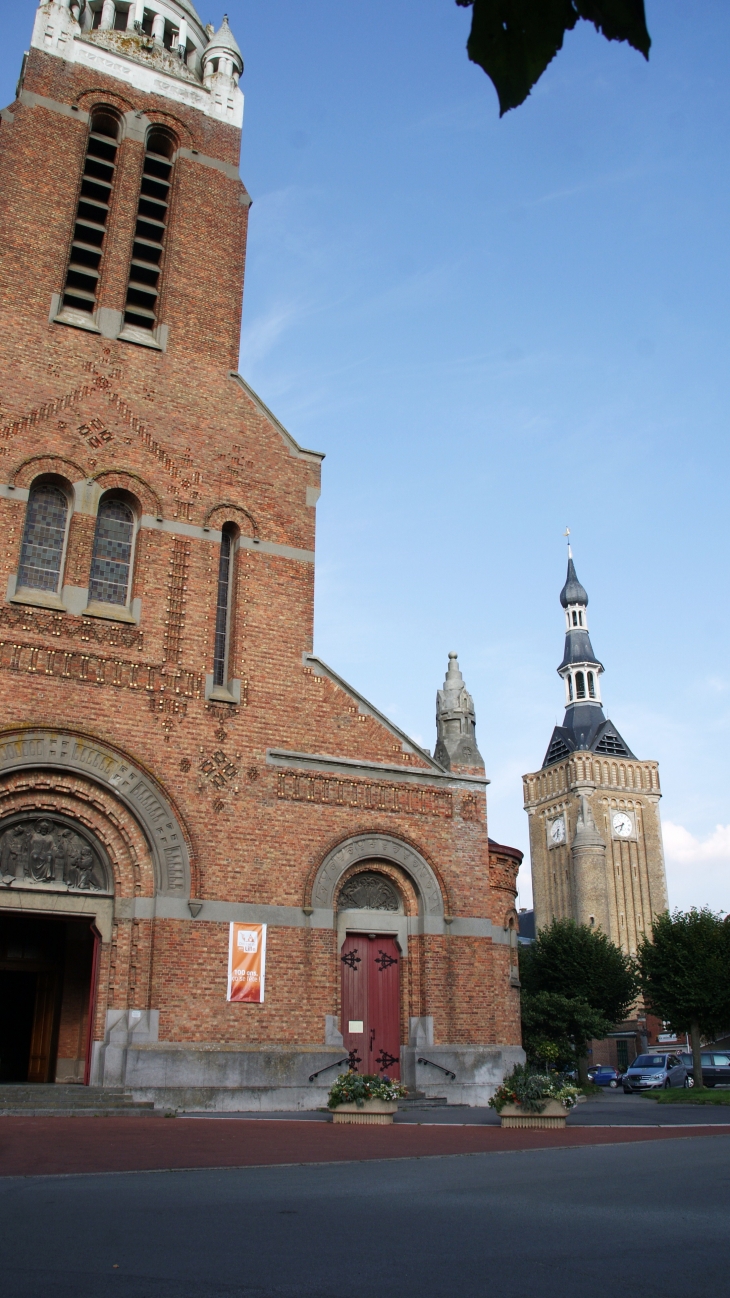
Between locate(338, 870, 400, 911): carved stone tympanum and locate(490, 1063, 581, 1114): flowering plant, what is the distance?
515cm

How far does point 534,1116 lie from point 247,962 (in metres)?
5.30

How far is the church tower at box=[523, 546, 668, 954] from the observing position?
92.4 metres

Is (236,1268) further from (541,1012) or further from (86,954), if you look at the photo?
(541,1012)

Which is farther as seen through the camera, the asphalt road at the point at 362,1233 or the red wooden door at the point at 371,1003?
the red wooden door at the point at 371,1003

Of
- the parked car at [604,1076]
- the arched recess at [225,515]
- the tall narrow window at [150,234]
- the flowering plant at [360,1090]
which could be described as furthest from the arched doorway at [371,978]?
the parked car at [604,1076]

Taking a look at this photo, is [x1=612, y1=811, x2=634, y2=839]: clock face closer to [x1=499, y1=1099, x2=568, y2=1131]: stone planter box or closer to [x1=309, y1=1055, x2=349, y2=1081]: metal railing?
[x1=309, y1=1055, x2=349, y2=1081]: metal railing

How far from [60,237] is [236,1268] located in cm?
1945

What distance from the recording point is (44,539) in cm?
1820

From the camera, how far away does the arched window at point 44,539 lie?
704 inches

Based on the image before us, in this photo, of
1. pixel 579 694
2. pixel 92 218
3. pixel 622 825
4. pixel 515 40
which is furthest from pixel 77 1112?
pixel 579 694

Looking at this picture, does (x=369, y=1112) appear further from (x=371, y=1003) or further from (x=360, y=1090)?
(x=371, y=1003)

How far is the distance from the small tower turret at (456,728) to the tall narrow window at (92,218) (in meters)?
10.4

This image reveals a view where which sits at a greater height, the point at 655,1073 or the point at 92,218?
the point at 92,218

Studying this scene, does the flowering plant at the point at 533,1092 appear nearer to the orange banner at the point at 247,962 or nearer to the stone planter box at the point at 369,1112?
the stone planter box at the point at 369,1112
